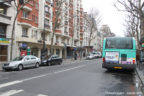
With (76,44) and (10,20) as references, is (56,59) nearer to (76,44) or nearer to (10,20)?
(10,20)

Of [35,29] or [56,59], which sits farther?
[35,29]

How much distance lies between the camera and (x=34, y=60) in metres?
17.4

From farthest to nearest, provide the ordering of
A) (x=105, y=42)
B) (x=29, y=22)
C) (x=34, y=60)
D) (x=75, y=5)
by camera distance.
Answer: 1. (x=75, y=5)
2. (x=29, y=22)
3. (x=34, y=60)
4. (x=105, y=42)

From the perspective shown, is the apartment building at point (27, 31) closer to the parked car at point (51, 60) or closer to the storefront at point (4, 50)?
the storefront at point (4, 50)

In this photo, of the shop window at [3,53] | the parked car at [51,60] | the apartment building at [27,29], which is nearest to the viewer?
the parked car at [51,60]

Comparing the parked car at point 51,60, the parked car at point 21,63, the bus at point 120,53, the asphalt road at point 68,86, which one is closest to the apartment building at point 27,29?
the parked car at point 51,60

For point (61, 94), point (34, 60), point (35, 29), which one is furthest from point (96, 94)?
point (35, 29)

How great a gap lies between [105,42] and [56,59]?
428 inches

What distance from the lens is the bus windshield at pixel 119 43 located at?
12109 mm

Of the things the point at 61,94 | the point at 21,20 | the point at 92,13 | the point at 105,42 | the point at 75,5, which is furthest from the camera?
the point at 75,5

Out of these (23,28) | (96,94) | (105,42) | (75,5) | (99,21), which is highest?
(75,5)

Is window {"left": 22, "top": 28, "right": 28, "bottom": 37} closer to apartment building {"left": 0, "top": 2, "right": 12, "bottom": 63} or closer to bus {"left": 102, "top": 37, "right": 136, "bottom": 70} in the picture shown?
apartment building {"left": 0, "top": 2, "right": 12, "bottom": 63}

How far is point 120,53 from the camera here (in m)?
12.1

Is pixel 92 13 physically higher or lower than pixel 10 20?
higher
